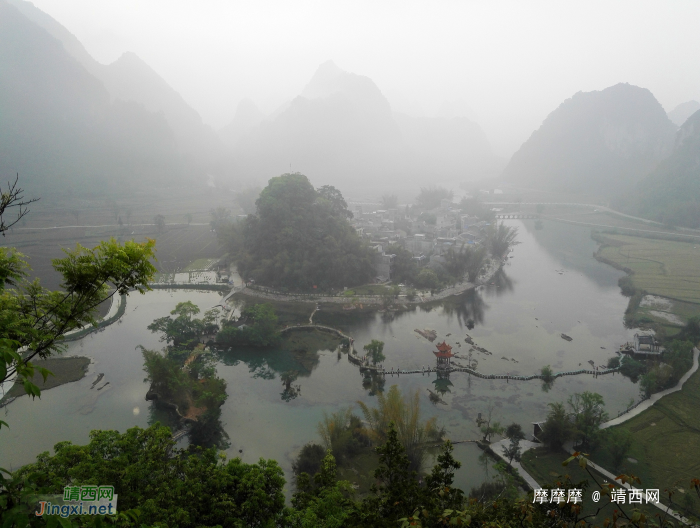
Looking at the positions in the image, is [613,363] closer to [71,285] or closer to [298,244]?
[298,244]

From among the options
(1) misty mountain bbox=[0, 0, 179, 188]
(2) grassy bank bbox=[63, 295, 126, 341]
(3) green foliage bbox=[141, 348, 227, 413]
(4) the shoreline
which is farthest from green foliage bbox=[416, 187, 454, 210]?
(3) green foliage bbox=[141, 348, 227, 413]

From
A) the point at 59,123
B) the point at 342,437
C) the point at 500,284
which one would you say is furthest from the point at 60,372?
the point at 59,123

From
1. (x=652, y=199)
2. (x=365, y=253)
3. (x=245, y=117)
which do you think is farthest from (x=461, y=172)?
(x=365, y=253)

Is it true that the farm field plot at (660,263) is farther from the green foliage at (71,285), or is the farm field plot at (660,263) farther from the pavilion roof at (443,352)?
the green foliage at (71,285)

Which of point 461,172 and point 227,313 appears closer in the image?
point 227,313

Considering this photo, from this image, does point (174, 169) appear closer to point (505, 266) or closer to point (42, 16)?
point (42, 16)

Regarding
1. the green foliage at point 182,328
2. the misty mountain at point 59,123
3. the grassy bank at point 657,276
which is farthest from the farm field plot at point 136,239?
the grassy bank at point 657,276
